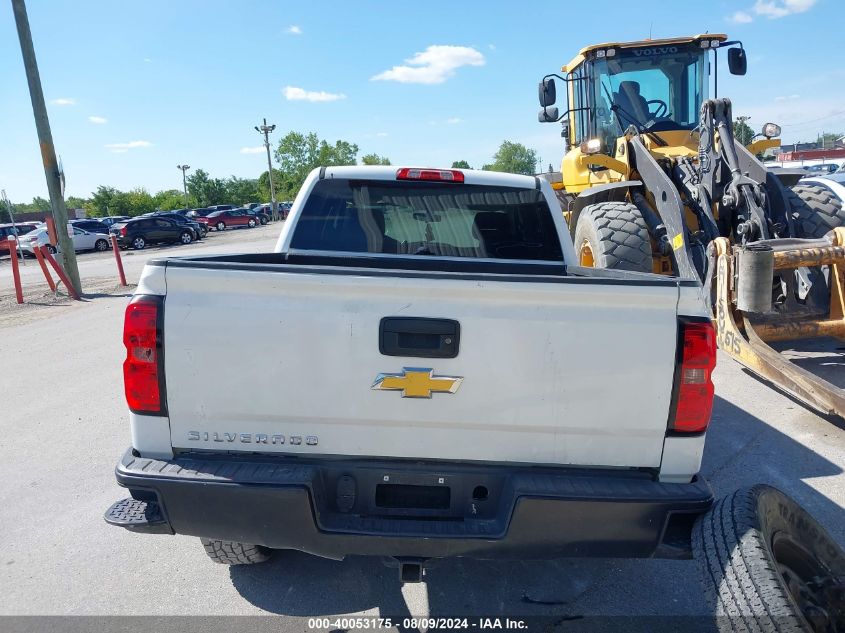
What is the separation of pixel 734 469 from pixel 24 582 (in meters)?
4.44

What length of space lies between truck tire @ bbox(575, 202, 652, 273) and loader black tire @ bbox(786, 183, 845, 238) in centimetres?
167

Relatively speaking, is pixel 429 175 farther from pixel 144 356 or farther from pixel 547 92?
pixel 547 92

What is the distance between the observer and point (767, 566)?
1998 millimetres

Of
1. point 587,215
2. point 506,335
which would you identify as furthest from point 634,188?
point 506,335

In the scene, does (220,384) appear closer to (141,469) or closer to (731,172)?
(141,469)

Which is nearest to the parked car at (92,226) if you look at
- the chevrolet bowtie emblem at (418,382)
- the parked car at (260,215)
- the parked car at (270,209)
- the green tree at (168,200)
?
the parked car at (260,215)

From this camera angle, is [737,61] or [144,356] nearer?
[144,356]

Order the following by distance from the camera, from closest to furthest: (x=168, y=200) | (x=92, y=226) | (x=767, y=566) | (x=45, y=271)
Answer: (x=767, y=566) → (x=45, y=271) → (x=92, y=226) → (x=168, y=200)

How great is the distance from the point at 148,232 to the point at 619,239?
29588 millimetres

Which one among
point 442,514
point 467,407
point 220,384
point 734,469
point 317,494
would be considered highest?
point 220,384

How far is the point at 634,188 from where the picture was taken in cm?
770

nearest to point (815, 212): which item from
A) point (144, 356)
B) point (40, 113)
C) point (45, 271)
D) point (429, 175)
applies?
point (429, 175)

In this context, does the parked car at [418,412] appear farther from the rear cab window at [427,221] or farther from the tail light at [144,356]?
the rear cab window at [427,221]

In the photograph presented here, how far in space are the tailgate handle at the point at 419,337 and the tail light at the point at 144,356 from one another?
0.88m
